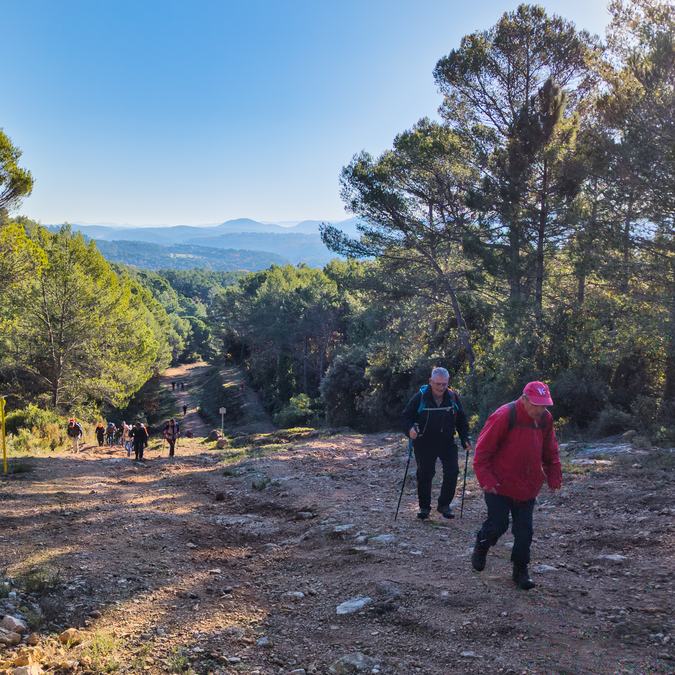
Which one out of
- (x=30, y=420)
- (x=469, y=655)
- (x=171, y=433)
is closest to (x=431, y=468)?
(x=469, y=655)

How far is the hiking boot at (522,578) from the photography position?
4.46m

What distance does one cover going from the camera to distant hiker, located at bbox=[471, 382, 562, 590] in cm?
439

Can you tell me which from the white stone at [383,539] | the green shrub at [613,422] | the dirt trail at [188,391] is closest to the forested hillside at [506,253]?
the green shrub at [613,422]

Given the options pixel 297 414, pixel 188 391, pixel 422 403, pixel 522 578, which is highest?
pixel 422 403

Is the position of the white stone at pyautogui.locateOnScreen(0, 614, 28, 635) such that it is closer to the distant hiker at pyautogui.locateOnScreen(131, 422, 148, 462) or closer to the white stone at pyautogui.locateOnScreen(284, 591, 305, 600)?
the white stone at pyautogui.locateOnScreen(284, 591, 305, 600)

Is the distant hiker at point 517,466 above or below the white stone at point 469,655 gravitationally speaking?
above

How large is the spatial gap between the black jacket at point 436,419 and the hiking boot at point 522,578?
1.81 metres

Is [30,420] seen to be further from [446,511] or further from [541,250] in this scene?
[541,250]

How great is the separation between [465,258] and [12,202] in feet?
47.7

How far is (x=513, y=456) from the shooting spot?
440 cm

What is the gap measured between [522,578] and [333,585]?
1.63 m

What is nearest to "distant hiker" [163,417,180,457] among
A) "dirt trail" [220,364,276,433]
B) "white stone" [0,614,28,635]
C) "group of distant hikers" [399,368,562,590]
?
"white stone" [0,614,28,635]

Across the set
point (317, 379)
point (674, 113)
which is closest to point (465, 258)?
point (674, 113)

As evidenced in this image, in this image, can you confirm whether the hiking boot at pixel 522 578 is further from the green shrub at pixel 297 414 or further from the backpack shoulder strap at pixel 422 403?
the green shrub at pixel 297 414
